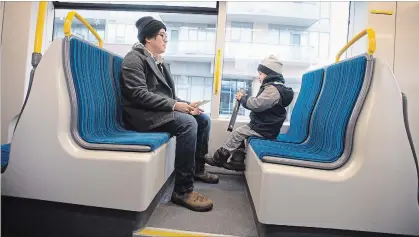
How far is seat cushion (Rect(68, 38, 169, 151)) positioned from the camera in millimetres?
1401

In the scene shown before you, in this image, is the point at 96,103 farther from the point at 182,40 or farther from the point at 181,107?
the point at 182,40

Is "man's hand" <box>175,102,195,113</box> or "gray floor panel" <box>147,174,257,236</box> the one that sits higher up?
"man's hand" <box>175,102,195,113</box>

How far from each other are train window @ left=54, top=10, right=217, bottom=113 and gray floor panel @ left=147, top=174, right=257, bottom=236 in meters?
1.45

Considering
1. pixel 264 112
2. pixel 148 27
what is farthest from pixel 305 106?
pixel 148 27

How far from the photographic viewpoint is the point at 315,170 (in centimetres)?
132

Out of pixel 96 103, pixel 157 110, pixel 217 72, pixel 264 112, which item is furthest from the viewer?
pixel 217 72

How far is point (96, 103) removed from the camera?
Answer: 1590 mm

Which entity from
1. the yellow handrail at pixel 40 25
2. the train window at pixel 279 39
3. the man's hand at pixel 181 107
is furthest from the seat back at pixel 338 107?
the yellow handrail at pixel 40 25

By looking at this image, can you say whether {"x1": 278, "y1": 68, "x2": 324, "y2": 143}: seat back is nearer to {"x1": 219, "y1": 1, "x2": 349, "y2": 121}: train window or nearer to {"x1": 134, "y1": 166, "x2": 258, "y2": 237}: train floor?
{"x1": 219, "y1": 1, "x2": 349, "y2": 121}: train window

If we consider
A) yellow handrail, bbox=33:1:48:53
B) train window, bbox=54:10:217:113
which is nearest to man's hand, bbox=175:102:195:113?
yellow handrail, bbox=33:1:48:53

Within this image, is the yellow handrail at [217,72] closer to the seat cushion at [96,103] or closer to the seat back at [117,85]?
the seat back at [117,85]

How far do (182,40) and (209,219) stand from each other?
2267 millimetres

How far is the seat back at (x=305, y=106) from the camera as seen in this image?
216 cm

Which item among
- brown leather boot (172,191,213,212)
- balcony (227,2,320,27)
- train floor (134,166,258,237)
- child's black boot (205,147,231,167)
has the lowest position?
train floor (134,166,258,237)
